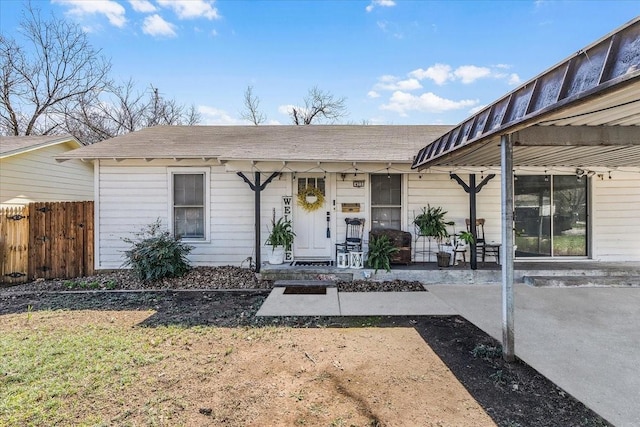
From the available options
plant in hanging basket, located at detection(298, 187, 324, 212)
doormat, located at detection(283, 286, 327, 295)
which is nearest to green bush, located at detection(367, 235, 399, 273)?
doormat, located at detection(283, 286, 327, 295)

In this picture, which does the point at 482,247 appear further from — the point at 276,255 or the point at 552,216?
the point at 276,255

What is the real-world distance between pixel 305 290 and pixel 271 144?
3684mm

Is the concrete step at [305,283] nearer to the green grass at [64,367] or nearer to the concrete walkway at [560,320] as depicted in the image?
the concrete walkway at [560,320]

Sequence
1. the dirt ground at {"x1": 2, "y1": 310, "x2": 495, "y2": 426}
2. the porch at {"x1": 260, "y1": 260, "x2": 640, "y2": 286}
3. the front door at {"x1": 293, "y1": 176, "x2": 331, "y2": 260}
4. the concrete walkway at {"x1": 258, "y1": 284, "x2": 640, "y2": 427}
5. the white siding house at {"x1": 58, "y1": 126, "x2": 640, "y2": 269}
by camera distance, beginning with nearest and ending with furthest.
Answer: the dirt ground at {"x1": 2, "y1": 310, "x2": 495, "y2": 426} < the concrete walkway at {"x1": 258, "y1": 284, "x2": 640, "y2": 427} < the porch at {"x1": 260, "y1": 260, "x2": 640, "y2": 286} < the white siding house at {"x1": 58, "y1": 126, "x2": 640, "y2": 269} < the front door at {"x1": 293, "y1": 176, "x2": 331, "y2": 260}

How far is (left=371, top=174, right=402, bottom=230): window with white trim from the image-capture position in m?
7.47

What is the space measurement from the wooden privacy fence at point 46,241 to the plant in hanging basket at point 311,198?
4.89m

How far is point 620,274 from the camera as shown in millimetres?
6422

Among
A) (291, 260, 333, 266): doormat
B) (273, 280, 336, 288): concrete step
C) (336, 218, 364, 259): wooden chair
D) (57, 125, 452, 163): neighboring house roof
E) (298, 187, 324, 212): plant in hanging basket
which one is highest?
(57, 125, 452, 163): neighboring house roof

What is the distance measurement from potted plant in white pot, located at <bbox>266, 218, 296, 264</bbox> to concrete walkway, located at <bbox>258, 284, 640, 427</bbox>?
1505 mm

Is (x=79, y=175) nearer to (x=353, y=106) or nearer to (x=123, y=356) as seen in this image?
(x=123, y=356)

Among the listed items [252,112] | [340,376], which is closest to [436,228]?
[340,376]

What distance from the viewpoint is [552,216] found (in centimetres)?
743

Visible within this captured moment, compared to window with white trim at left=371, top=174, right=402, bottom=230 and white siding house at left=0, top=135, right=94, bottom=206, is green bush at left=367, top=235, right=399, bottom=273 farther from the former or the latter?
white siding house at left=0, top=135, right=94, bottom=206

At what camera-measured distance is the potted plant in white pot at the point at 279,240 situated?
683 centimetres
